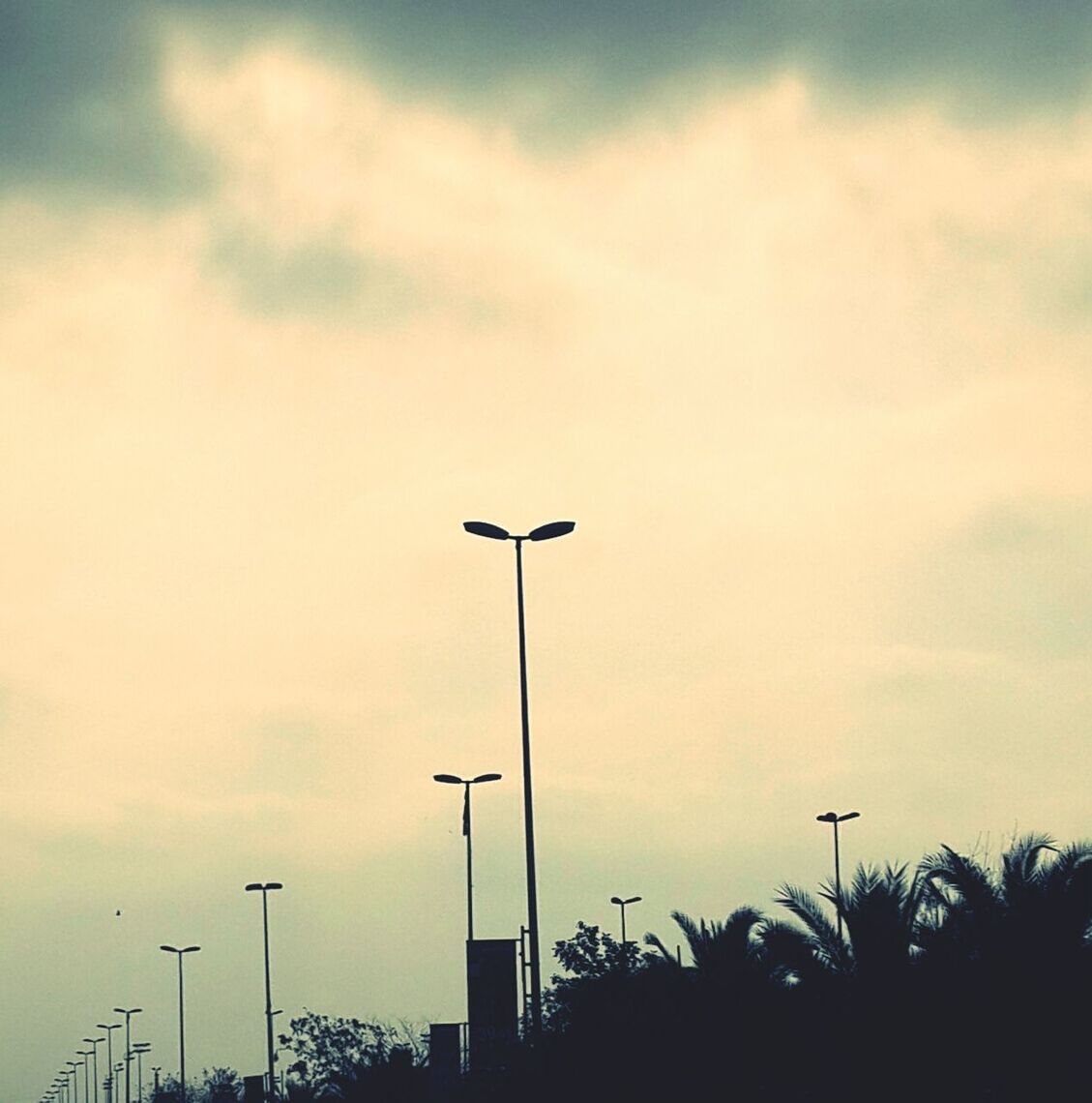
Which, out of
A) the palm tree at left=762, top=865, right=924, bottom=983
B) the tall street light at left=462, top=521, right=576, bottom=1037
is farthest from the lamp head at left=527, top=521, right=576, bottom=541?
the palm tree at left=762, top=865, right=924, bottom=983

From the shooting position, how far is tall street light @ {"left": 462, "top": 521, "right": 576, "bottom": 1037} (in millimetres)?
39375

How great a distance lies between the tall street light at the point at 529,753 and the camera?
129 ft

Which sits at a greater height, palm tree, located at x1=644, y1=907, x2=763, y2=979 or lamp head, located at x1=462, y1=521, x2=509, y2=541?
lamp head, located at x1=462, y1=521, x2=509, y2=541

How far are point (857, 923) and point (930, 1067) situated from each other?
269cm

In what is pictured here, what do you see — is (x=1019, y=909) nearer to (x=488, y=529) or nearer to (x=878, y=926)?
(x=878, y=926)

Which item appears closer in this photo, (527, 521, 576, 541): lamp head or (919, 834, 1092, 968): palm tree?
(919, 834, 1092, 968): palm tree

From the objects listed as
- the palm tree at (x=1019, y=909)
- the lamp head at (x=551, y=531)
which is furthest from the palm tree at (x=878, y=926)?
the lamp head at (x=551, y=531)

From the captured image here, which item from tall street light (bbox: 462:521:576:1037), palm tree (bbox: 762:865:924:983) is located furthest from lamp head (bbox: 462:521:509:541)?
palm tree (bbox: 762:865:924:983)

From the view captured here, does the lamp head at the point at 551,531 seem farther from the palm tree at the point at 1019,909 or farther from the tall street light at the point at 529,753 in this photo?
the palm tree at the point at 1019,909

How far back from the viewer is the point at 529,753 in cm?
4156

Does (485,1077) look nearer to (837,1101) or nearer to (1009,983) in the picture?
(837,1101)

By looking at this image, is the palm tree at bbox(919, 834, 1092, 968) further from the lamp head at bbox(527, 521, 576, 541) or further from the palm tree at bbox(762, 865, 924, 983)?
the lamp head at bbox(527, 521, 576, 541)

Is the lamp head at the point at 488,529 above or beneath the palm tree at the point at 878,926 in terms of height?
above

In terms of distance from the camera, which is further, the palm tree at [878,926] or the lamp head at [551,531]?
the lamp head at [551,531]
